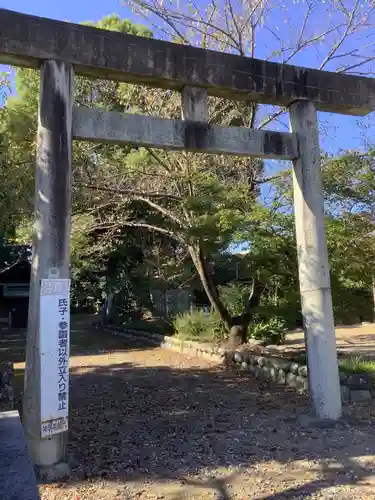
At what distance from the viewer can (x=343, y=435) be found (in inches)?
237

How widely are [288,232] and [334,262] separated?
39.8 inches

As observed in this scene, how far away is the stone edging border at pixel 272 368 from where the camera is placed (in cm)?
768

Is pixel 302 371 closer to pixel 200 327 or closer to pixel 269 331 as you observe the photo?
pixel 269 331

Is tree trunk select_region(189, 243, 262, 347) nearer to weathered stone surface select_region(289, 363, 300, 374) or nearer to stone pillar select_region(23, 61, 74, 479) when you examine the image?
weathered stone surface select_region(289, 363, 300, 374)

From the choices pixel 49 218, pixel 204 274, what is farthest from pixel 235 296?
pixel 49 218

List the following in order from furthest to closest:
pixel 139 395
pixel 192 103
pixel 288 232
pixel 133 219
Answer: pixel 133 219, pixel 288 232, pixel 139 395, pixel 192 103

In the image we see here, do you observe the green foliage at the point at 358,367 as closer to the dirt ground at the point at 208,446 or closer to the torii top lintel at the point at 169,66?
the dirt ground at the point at 208,446

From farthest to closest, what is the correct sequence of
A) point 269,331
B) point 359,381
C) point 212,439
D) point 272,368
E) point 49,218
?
point 269,331 < point 272,368 < point 359,381 < point 212,439 < point 49,218

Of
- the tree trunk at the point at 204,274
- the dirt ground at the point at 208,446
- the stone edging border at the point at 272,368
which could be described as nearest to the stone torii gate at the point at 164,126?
the dirt ground at the point at 208,446

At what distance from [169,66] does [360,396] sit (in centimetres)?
567

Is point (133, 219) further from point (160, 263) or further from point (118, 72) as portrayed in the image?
point (118, 72)

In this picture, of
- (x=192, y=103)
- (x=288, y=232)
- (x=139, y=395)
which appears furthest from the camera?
(x=288, y=232)

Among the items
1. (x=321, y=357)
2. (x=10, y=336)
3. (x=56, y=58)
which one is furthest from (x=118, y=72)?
(x=10, y=336)

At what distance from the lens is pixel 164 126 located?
19.8 ft
